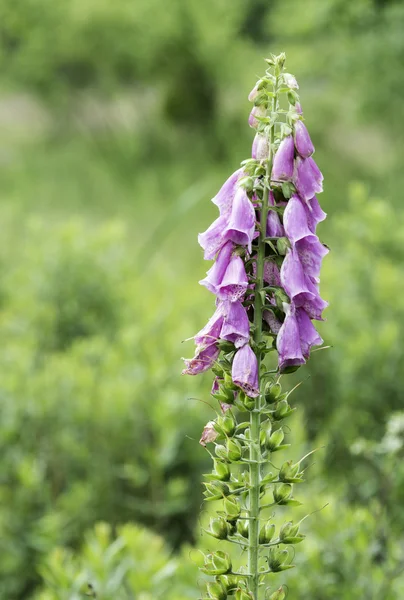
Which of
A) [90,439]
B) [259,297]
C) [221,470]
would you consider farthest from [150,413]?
[259,297]

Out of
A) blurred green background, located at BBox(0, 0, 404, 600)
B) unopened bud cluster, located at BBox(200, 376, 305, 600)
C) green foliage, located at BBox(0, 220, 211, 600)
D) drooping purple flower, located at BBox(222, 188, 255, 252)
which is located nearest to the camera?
drooping purple flower, located at BBox(222, 188, 255, 252)

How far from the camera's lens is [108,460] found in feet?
16.0

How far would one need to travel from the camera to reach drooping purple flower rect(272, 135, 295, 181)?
175cm

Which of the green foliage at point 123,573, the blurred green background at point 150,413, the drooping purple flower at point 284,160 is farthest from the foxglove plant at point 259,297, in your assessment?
the green foliage at point 123,573

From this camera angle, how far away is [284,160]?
Answer: 1.75 m

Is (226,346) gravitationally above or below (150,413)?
below

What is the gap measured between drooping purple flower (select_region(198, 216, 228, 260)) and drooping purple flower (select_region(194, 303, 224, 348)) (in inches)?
4.8

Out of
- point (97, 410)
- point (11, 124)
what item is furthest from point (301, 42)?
point (97, 410)

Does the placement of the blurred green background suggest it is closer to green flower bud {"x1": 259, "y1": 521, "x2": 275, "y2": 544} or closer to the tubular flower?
the tubular flower

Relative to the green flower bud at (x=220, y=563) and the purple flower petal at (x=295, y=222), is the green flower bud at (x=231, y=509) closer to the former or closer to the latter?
the green flower bud at (x=220, y=563)

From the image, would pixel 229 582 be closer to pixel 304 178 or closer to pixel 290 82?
pixel 304 178

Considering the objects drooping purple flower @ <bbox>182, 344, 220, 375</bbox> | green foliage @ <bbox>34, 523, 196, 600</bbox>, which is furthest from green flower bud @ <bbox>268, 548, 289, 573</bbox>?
green foliage @ <bbox>34, 523, 196, 600</bbox>

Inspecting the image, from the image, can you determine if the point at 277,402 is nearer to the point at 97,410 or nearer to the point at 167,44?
the point at 97,410

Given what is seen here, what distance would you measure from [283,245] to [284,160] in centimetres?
18
